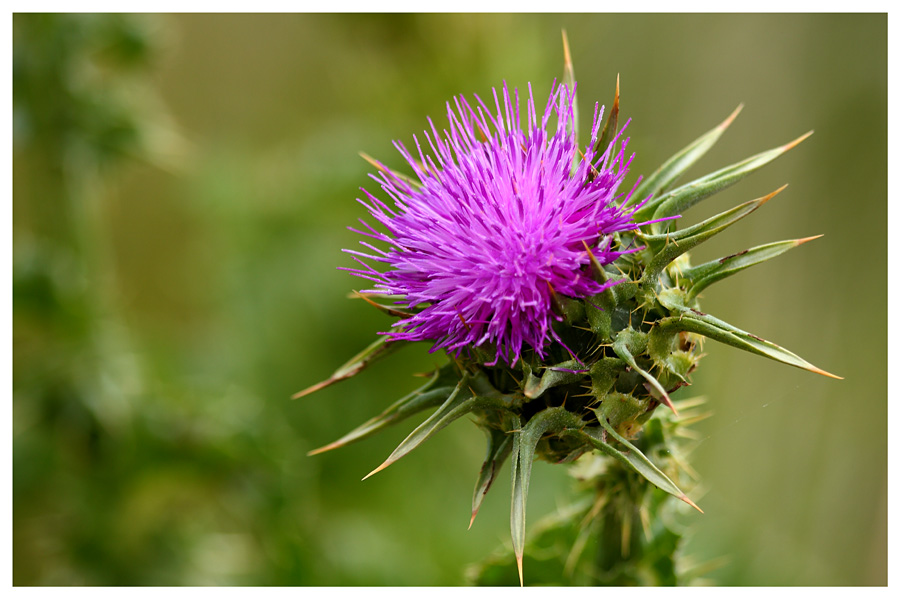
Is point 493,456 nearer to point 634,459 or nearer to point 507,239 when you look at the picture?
point 634,459

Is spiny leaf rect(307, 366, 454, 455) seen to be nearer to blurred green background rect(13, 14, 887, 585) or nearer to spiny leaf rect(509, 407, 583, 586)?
spiny leaf rect(509, 407, 583, 586)

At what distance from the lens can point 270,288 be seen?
472cm

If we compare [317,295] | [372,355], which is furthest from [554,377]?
[317,295]

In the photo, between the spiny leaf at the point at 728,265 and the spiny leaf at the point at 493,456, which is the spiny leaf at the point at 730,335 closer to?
the spiny leaf at the point at 728,265

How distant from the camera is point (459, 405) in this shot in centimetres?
161

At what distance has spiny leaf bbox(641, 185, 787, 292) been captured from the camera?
1.58 meters

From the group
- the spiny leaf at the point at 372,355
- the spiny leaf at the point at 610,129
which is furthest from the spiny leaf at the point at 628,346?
the spiny leaf at the point at 372,355

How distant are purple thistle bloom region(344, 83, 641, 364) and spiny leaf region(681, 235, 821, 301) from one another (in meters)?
0.20

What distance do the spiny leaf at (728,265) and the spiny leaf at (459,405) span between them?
0.46 m

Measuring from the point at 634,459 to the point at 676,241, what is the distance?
45 centimetres

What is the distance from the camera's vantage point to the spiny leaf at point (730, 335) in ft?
4.89
